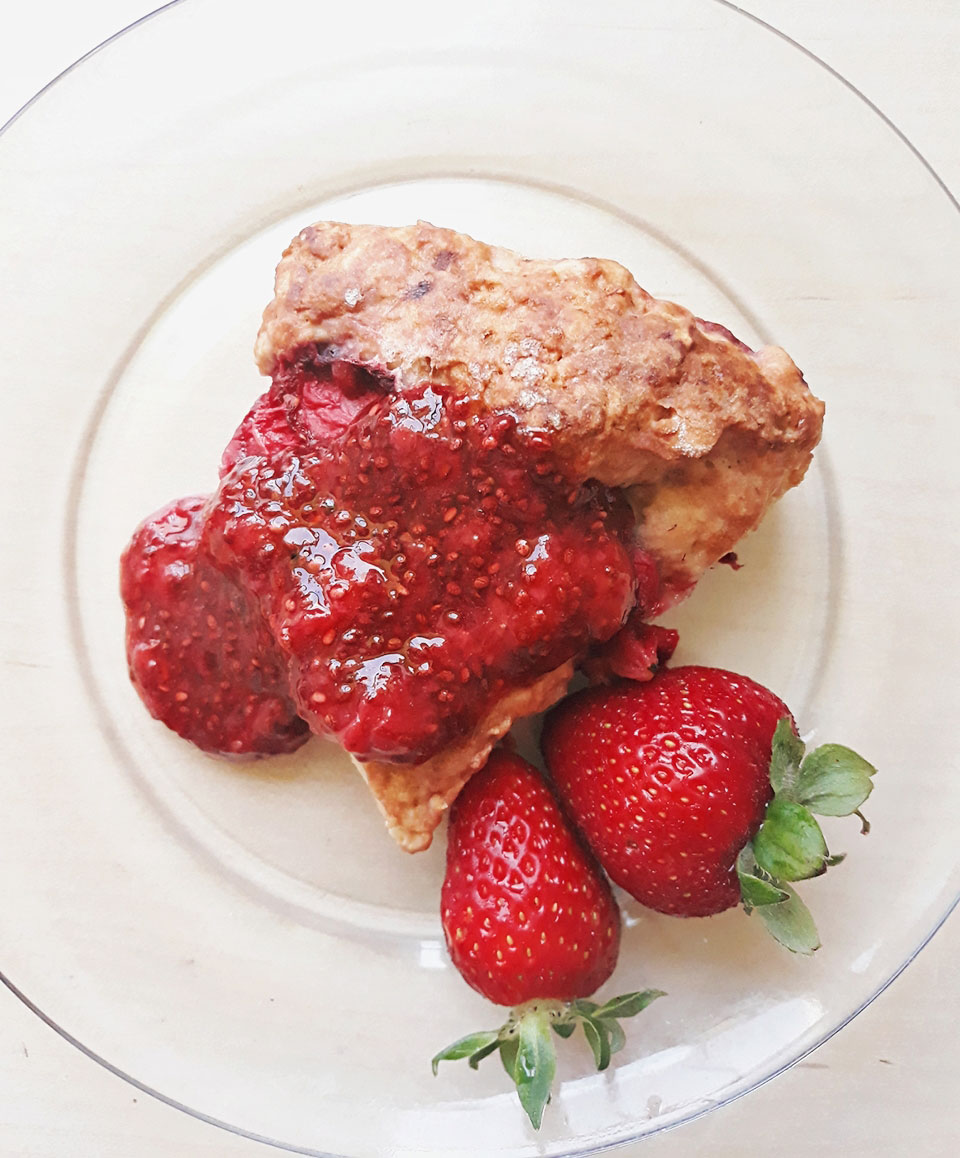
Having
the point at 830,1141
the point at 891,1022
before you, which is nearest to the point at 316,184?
the point at 891,1022

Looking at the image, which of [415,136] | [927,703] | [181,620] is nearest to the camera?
[181,620]

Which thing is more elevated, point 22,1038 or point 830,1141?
point 22,1038

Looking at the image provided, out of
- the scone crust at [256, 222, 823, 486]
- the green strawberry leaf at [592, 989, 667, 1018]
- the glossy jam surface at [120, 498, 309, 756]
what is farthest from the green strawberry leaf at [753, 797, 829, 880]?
the glossy jam surface at [120, 498, 309, 756]

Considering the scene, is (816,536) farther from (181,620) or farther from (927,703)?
(181,620)

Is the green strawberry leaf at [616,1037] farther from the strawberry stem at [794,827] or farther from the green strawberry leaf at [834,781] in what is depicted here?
the green strawberry leaf at [834,781]

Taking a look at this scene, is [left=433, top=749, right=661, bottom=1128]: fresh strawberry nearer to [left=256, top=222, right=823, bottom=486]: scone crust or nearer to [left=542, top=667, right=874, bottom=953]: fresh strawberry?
[left=542, top=667, right=874, bottom=953]: fresh strawberry

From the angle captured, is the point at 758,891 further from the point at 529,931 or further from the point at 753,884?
the point at 529,931
